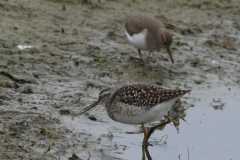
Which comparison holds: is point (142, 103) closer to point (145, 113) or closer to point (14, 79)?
point (145, 113)

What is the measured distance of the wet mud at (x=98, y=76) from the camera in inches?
278

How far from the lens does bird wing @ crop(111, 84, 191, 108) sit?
7.06 meters

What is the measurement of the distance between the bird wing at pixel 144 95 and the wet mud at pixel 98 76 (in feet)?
2.36

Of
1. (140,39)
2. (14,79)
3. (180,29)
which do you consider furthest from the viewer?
(180,29)

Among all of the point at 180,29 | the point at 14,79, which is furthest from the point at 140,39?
the point at 14,79

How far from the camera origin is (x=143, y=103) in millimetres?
7156

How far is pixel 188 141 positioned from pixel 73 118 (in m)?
2.20

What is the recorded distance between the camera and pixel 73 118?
7832 millimetres

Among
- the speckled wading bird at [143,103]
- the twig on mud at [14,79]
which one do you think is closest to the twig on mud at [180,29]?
the twig on mud at [14,79]

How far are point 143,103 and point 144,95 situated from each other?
6.0 inches

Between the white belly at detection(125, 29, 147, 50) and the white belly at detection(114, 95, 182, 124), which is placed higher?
Result: the white belly at detection(114, 95, 182, 124)

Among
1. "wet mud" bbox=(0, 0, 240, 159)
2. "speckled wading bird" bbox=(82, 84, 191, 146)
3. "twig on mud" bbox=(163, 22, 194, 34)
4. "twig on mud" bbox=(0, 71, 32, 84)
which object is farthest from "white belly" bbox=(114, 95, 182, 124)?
"twig on mud" bbox=(163, 22, 194, 34)

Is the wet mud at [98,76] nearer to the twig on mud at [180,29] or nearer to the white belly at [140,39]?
the twig on mud at [180,29]

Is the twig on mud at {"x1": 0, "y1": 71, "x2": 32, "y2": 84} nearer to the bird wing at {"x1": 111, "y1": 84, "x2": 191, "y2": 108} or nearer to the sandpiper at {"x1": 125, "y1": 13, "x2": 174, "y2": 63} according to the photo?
the bird wing at {"x1": 111, "y1": 84, "x2": 191, "y2": 108}
